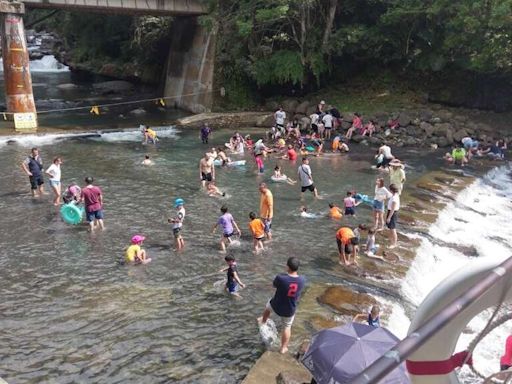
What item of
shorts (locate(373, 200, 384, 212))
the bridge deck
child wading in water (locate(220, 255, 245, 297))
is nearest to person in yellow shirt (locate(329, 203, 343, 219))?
shorts (locate(373, 200, 384, 212))

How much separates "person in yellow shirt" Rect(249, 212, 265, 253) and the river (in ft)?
1.21

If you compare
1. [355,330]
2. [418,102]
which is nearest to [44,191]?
[355,330]

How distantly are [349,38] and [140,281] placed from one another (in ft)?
82.6

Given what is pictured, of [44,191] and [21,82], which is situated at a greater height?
[21,82]

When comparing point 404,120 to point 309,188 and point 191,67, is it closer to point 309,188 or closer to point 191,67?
point 309,188

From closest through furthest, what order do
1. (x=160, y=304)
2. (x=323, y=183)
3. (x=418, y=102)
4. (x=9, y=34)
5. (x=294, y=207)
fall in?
(x=160, y=304), (x=294, y=207), (x=323, y=183), (x=9, y=34), (x=418, y=102)

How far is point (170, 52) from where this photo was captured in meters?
43.2

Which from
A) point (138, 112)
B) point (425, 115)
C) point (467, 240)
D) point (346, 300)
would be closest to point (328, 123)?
point (425, 115)

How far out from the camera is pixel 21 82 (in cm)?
3075

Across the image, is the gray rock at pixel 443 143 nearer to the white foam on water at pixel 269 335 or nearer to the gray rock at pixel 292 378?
the white foam on water at pixel 269 335

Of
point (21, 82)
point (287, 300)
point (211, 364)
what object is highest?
point (21, 82)

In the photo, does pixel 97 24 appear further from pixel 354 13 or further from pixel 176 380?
pixel 176 380

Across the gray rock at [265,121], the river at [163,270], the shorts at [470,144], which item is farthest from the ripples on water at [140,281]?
the gray rock at [265,121]

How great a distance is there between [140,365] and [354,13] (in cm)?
3178
